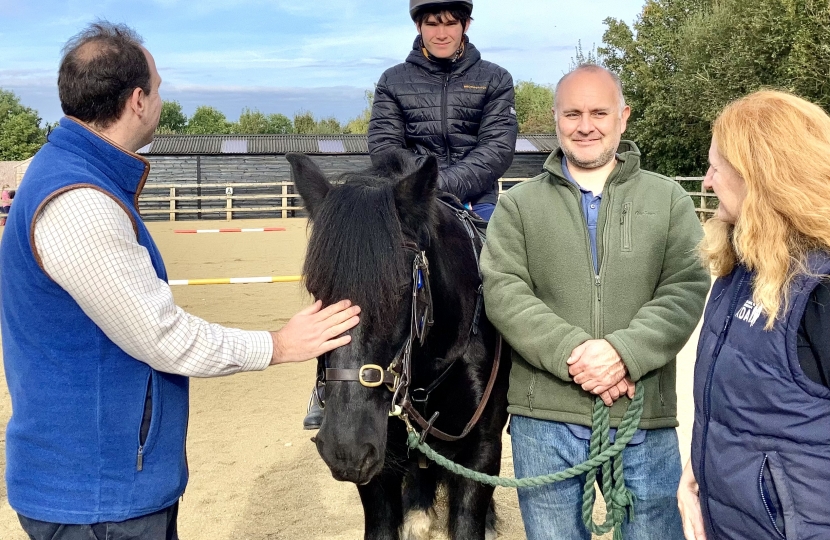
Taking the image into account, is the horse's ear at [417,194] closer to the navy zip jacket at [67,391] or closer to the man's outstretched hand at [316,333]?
the man's outstretched hand at [316,333]

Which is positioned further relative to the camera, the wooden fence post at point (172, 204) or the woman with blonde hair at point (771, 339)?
the wooden fence post at point (172, 204)

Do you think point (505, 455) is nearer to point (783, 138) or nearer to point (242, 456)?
point (242, 456)

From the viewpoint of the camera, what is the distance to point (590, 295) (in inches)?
96.9

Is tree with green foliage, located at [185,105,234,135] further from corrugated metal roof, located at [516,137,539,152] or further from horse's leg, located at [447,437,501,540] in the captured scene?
horse's leg, located at [447,437,501,540]

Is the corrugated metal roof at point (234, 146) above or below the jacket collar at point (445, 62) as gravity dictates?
below

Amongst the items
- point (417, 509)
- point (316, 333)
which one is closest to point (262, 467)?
point (417, 509)

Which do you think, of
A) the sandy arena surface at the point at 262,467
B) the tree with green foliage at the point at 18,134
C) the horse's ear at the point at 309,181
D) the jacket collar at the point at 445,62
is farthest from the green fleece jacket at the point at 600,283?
the tree with green foliage at the point at 18,134

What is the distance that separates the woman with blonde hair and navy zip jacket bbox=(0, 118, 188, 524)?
1.52 m

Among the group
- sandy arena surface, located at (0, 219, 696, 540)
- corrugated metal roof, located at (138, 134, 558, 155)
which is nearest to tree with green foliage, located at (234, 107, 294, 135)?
corrugated metal roof, located at (138, 134, 558, 155)

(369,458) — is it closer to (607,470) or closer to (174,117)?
(607,470)

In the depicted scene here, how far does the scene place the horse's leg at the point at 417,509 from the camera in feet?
12.0

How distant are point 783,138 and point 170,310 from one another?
162 cm

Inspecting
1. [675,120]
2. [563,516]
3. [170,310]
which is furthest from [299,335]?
[675,120]

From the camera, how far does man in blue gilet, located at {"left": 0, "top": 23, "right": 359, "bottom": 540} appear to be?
1.94m
